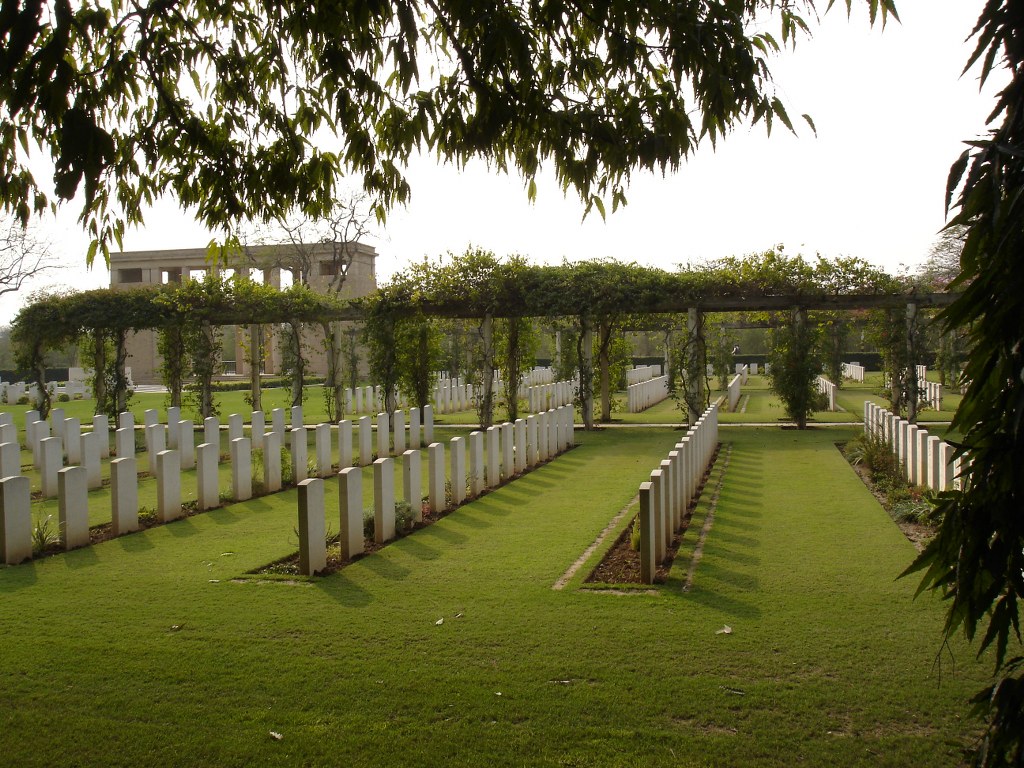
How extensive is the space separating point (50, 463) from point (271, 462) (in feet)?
8.71

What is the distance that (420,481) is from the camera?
8.91 metres

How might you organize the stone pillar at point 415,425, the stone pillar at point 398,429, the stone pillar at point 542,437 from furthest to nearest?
the stone pillar at point 415,425
the stone pillar at point 398,429
the stone pillar at point 542,437

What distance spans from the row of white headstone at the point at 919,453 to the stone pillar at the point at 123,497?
26.4 ft

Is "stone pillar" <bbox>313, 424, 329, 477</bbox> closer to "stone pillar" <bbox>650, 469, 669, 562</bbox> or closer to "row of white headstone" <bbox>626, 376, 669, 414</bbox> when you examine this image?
"stone pillar" <bbox>650, 469, 669, 562</bbox>

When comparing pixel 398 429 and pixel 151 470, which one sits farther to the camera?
pixel 398 429

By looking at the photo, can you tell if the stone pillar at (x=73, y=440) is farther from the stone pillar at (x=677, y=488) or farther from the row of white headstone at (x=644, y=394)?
the row of white headstone at (x=644, y=394)

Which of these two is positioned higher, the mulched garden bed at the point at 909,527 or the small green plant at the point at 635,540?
the small green plant at the point at 635,540

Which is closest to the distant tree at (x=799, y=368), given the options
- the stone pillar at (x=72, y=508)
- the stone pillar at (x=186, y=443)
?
the stone pillar at (x=186, y=443)

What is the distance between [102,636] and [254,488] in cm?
593

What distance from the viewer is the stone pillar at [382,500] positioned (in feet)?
25.7

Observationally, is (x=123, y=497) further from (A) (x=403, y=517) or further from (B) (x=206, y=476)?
(A) (x=403, y=517)

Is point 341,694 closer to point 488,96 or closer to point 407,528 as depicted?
point 488,96

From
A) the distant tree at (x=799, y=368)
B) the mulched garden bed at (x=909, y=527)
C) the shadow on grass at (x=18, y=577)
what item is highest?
the distant tree at (x=799, y=368)

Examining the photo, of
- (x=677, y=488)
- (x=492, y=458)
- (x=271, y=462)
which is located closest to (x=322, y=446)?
(x=271, y=462)
